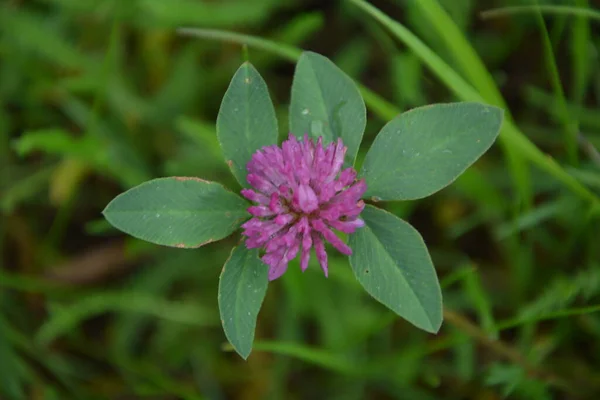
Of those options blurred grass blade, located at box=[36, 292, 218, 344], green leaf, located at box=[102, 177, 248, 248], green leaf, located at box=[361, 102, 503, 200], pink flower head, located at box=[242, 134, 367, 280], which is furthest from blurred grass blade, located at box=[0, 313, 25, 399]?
green leaf, located at box=[361, 102, 503, 200]

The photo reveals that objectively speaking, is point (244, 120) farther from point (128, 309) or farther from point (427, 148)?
point (128, 309)

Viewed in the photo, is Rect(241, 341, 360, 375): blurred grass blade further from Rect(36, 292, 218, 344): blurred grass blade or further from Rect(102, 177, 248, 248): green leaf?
Rect(36, 292, 218, 344): blurred grass blade

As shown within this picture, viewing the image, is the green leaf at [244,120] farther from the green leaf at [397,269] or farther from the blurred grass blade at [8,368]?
the blurred grass blade at [8,368]

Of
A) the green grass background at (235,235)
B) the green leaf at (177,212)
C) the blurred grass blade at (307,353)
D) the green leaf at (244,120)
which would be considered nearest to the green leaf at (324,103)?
the green leaf at (244,120)

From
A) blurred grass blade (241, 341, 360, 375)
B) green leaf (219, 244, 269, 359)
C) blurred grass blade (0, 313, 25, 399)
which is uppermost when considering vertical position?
green leaf (219, 244, 269, 359)

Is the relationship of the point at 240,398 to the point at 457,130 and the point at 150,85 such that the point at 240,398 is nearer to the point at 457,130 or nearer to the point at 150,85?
the point at 150,85
